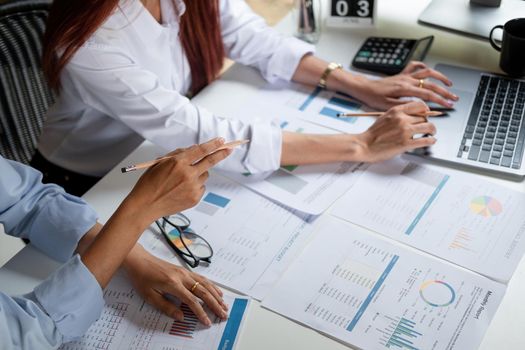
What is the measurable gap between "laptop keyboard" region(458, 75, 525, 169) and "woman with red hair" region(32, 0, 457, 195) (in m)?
0.08

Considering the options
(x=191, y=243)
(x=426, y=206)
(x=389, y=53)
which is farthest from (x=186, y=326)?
(x=389, y=53)

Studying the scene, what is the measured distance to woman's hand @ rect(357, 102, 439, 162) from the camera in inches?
50.6

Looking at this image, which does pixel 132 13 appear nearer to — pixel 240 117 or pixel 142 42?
pixel 142 42

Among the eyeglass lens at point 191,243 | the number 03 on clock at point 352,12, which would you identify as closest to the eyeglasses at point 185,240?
the eyeglass lens at point 191,243

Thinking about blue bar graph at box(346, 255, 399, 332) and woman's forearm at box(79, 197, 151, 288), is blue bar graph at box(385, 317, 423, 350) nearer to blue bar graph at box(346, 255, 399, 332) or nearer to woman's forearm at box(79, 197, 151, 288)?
blue bar graph at box(346, 255, 399, 332)

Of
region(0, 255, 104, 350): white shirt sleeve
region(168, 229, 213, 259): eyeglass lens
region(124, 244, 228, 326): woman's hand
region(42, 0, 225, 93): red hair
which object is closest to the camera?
region(0, 255, 104, 350): white shirt sleeve

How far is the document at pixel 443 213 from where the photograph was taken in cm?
109

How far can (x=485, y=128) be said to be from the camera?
4.35 ft

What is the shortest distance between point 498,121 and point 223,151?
24.1 inches

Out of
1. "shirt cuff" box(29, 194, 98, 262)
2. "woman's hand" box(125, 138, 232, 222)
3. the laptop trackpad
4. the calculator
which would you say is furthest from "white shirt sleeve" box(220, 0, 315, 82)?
"shirt cuff" box(29, 194, 98, 262)

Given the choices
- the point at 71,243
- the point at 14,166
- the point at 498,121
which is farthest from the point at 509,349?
the point at 14,166

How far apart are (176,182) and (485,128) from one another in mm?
662

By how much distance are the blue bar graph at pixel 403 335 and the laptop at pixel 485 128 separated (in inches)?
16.3

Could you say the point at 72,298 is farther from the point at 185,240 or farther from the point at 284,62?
the point at 284,62
